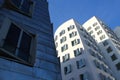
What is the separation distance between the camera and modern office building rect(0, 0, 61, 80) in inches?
257

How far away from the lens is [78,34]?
130 feet

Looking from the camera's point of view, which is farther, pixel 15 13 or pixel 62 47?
pixel 62 47

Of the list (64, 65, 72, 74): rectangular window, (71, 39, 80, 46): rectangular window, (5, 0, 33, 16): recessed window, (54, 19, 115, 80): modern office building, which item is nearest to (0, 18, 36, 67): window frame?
(5, 0, 33, 16): recessed window

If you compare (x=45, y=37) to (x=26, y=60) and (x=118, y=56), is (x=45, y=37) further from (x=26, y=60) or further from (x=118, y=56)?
(x=118, y=56)

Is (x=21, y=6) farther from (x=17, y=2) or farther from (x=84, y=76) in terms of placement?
(x=84, y=76)

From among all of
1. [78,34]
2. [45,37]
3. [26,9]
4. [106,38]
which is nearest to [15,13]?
[26,9]

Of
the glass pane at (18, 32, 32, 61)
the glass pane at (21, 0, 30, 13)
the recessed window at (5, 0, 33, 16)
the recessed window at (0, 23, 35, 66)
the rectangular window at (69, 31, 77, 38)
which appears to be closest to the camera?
the recessed window at (0, 23, 35, 66)

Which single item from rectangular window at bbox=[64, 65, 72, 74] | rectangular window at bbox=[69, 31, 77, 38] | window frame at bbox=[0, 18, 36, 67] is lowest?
window frame at bbox=[0, 18, 36, 67]

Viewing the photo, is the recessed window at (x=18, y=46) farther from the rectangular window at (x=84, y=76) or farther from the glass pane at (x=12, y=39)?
the rectangular window at (x=84, y=76)

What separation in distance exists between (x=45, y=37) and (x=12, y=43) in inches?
98.1

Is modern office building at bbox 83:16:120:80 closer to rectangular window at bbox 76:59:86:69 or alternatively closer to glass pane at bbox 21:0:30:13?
rectangular window at bbox 76:59:86:69

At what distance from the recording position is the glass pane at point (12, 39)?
7.00 metres

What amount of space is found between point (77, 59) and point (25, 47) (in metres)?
26.2

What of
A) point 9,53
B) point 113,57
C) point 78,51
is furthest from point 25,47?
point 113,57
